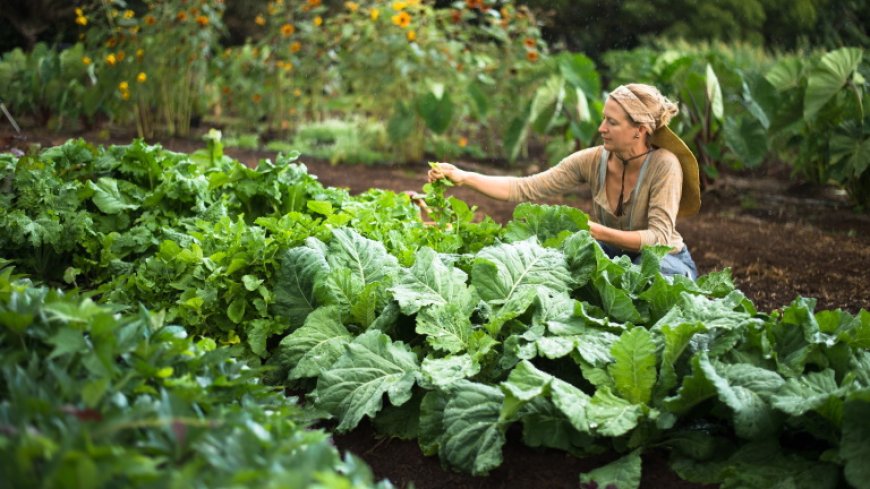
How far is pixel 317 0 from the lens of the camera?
27.5 feet

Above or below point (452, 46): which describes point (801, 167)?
below

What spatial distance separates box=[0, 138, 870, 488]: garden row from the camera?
169 centimetres

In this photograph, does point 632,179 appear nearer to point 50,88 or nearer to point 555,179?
point 555,179

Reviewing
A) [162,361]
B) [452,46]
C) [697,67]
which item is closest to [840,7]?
[697,67]

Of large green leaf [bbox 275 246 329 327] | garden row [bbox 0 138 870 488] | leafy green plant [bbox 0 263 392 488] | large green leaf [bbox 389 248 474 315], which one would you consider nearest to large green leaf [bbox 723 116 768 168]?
garden row [bbox 0 138 870 488]

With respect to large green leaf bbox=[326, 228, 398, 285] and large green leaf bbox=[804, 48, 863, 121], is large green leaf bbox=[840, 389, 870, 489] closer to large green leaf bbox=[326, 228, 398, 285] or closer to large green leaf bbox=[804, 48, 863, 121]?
large green leaf bbox=[326, 228, 398, 285]

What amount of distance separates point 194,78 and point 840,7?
11603 mm

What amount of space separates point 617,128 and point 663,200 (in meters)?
0.35

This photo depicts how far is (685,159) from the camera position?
3.81m

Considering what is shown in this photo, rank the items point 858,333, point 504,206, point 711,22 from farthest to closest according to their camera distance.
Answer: point 711,22
point 504,206
point 858,333

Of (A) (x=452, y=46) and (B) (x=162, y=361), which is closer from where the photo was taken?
(B) (x=162, y=361)

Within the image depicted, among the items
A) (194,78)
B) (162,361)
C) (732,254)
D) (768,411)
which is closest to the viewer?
(162,361)

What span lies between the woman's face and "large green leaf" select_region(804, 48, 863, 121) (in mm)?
3181

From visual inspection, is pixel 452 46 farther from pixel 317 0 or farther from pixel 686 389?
pixel 686 389
